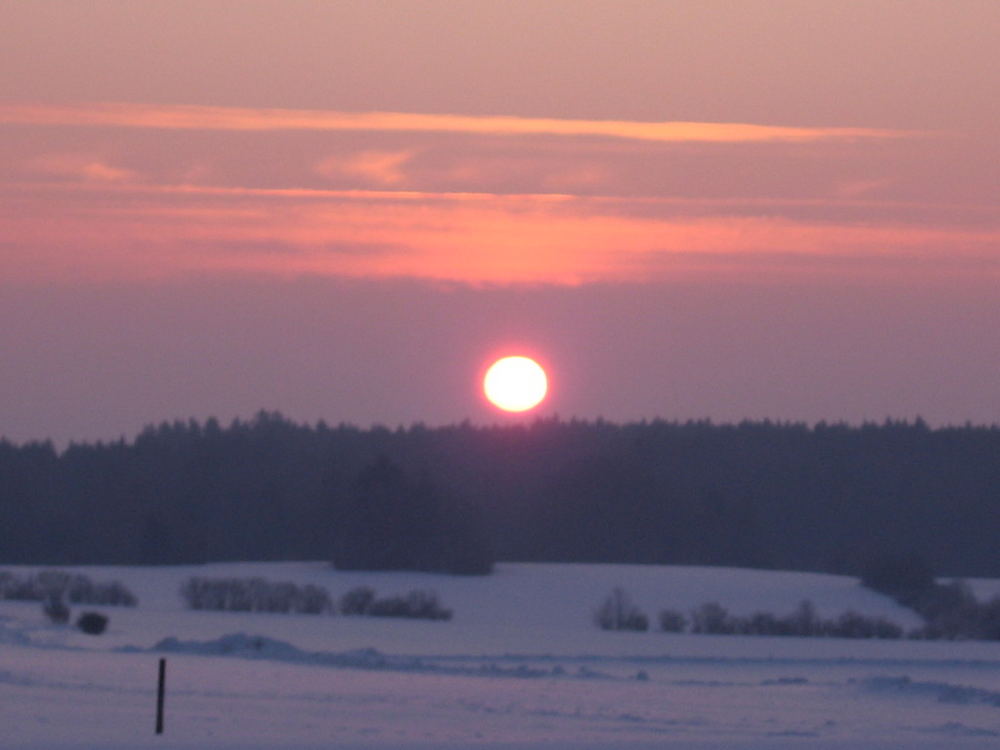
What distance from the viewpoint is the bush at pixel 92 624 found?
32750mm

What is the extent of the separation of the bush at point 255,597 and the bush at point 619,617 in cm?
661

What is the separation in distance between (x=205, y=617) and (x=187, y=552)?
25.3 m

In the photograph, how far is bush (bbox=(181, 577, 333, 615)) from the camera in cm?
4262

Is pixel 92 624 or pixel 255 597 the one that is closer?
pixel 92 624

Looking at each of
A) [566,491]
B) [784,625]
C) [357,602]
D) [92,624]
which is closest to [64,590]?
[357,602]

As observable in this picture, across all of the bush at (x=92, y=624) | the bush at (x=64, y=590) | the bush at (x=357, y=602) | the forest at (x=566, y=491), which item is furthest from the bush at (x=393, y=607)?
the forest at (x=566, y=491)

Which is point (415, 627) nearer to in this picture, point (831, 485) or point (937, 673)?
point (937, 673)

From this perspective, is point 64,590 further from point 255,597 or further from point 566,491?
point 566,491

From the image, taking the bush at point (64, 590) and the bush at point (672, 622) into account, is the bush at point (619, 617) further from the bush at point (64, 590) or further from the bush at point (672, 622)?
the bush at point (64, 590)

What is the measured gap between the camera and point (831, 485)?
297 ft

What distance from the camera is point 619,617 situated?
42250 mm

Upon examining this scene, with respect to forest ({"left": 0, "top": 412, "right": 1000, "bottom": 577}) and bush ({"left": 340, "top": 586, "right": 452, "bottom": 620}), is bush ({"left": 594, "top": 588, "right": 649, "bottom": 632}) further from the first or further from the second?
forest ({"left": 0, "top": 412, "right": 1000, "bottom": 577})

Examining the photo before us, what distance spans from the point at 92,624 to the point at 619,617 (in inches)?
550

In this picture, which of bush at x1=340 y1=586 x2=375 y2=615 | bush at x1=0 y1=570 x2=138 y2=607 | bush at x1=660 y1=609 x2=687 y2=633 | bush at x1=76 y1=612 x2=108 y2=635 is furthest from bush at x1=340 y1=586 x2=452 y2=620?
bush at x1=76 y1=612 x2=108 y2=635
